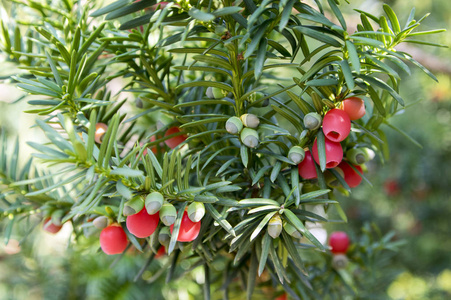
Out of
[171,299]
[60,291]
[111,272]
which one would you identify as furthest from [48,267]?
[171,299]

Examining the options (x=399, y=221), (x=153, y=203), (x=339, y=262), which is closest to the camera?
(x=153, y=203)

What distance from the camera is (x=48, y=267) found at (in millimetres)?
1108

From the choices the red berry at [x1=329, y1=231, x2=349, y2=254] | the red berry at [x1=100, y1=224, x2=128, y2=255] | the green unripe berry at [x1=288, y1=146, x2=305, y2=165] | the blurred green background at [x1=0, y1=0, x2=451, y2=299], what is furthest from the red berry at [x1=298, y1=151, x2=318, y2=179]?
the blurred green background at [x1=0, y1=0, x2=451, y2=299]

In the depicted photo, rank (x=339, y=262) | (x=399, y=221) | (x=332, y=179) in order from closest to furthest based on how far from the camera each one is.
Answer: (x=332, y=179), (x=339, y=262), (x=399, y=221)

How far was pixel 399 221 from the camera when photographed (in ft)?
5.67

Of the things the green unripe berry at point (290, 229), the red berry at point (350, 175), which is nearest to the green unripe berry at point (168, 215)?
the green unripe berry at point (290, 229)

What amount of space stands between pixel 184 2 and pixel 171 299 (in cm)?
76

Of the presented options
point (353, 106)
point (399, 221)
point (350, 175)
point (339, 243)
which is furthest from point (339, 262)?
point (399, 221)

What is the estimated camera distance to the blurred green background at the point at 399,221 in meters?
1.00

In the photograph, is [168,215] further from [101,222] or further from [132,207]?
[101,222]

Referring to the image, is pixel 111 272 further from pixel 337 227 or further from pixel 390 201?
pixel 390 201

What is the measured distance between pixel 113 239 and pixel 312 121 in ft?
0.91

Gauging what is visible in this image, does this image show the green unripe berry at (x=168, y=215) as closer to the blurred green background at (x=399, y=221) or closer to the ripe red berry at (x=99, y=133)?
the ripe red berry at (x=99, y=133)

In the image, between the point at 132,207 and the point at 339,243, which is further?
the point at 339,243
